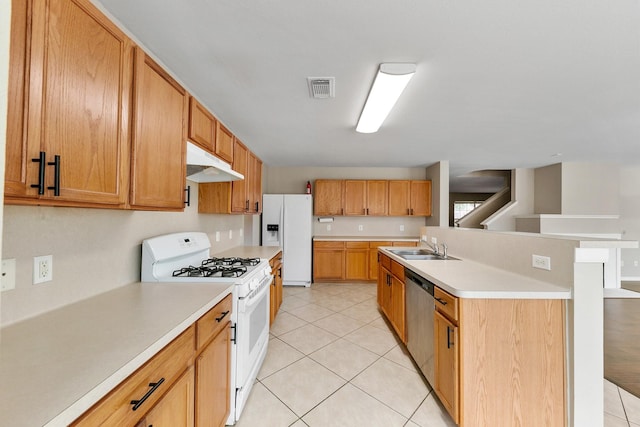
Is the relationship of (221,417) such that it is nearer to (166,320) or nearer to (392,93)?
(166,320)

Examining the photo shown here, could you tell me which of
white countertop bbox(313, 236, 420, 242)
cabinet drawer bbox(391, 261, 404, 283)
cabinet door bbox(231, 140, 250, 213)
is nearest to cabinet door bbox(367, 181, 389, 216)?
white countertop bbox(313, 236, 420, 242)

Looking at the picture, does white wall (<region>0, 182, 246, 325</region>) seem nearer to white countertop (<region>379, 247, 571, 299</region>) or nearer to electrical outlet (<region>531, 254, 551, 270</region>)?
white countertop (<region>379, 247, 571, 299</region>)

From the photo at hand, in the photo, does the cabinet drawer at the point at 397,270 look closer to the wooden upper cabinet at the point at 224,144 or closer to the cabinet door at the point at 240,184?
the cabinet door at the point at 240,184

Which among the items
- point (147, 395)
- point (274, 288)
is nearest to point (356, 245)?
point (274, 288)

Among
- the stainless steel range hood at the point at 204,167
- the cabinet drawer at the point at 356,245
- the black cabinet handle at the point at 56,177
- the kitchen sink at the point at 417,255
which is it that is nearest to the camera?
the black cabinet handle at the point at 56,177

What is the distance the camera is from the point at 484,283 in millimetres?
1663

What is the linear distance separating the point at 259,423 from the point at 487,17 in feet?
8.76

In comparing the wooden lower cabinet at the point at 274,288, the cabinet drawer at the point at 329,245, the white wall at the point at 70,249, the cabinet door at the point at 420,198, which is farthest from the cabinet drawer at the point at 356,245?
the white wall at the point at 70,249

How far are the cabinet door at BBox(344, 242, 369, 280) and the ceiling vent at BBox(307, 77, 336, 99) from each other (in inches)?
122

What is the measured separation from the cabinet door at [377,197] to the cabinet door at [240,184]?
2.61 meters

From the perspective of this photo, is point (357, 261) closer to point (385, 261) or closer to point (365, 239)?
point (365, 239)

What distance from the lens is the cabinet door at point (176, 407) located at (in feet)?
3.08

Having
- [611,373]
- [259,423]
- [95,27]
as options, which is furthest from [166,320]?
[611,373]

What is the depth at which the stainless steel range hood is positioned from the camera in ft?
6.05
